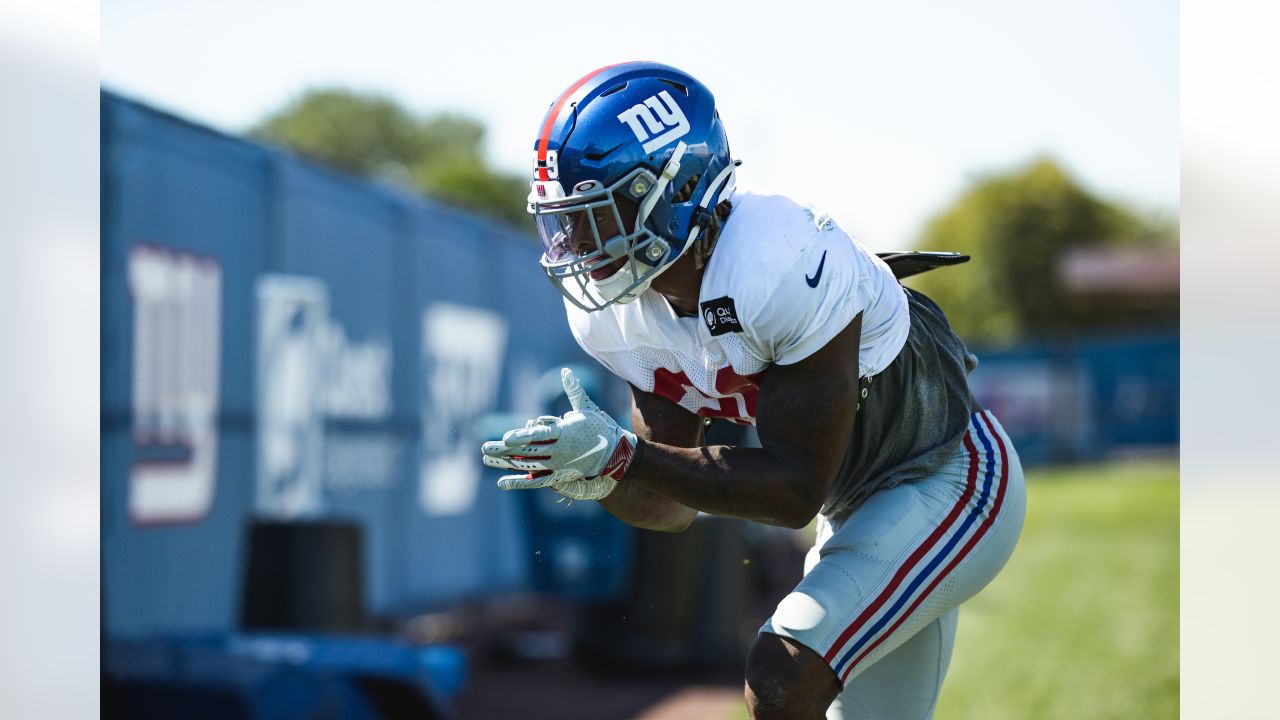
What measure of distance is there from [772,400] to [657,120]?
1.88 feet

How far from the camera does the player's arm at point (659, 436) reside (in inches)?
99.3

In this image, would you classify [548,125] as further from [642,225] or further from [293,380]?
[293,380]

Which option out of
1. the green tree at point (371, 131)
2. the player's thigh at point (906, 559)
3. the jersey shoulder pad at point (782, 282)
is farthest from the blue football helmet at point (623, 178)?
the green tree at point (371, 131)

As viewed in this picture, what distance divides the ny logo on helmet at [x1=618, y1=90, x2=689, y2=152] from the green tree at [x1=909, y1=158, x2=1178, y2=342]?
62.6 ft

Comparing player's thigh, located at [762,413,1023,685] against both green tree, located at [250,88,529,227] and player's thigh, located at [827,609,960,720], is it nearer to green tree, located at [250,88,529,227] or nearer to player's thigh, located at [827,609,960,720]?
player's thigh, located at [827,609,960,720]

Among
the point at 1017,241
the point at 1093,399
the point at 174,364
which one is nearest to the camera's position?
the point at 174,364

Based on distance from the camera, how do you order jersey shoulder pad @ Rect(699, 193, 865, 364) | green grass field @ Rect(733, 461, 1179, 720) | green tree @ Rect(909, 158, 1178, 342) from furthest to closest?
green tree @ Rect(909, 158, 1178, 342) → green grass field @ Rect(733, 461, 1179, 720) → jersey shoulder pad @ Rect(699, 193, 865, 364)

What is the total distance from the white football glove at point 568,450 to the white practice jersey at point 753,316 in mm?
295

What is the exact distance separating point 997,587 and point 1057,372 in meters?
18.3

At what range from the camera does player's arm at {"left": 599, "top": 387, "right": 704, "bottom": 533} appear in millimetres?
2521

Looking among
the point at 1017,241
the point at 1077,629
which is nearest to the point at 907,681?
the point at 1077,629

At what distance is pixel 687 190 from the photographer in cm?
234

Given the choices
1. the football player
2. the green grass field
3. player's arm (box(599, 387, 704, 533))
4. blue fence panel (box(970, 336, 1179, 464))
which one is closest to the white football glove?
the football player
